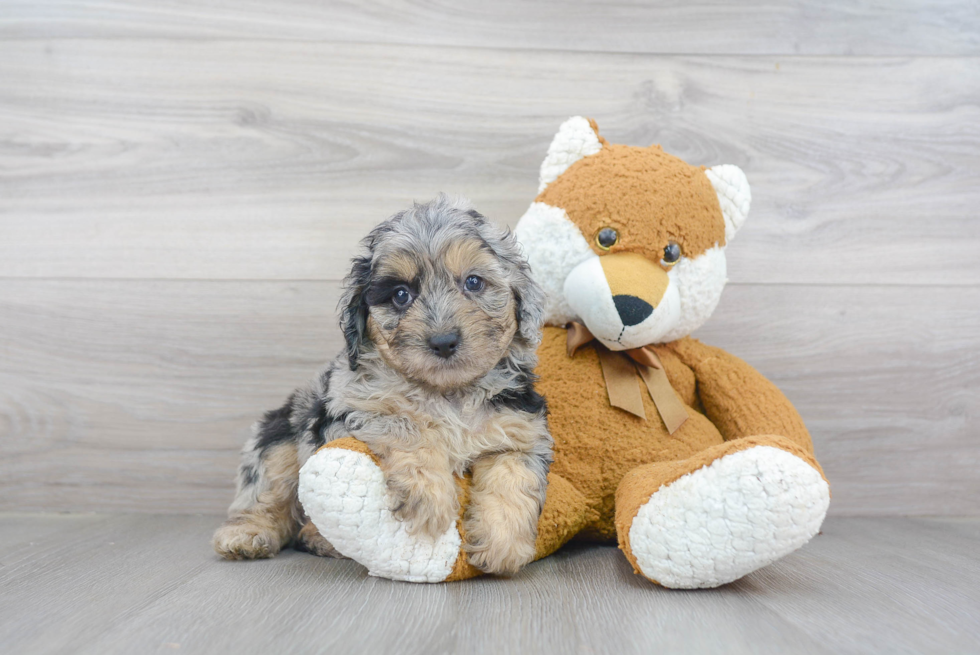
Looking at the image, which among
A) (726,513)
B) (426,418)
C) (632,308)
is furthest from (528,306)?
(726,513)

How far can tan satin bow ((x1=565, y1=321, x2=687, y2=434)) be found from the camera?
6.24 ft

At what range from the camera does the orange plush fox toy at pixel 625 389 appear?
153 centimetres

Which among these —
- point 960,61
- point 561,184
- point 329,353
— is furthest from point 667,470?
point 960,61

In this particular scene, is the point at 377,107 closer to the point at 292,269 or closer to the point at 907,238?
the point at 292,269

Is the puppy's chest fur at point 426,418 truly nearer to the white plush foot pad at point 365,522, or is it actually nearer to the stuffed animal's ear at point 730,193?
the white plush foot pad at point 365,522

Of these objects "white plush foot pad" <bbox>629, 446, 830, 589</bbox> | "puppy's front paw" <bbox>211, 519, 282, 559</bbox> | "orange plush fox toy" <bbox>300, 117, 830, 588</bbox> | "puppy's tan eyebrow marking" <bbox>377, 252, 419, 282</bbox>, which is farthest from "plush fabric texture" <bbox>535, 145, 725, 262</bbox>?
"puppy's front paw" <bbox>211, 519, 282, 559</bbox>

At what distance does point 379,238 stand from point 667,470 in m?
0.87

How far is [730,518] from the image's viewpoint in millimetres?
1437

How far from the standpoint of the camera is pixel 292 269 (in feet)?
8.13

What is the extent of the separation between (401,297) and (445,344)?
0.63 feet

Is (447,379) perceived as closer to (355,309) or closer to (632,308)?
(355,309)

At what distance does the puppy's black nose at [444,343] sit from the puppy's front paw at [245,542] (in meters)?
0.79

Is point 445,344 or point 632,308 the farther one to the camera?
point 632,308

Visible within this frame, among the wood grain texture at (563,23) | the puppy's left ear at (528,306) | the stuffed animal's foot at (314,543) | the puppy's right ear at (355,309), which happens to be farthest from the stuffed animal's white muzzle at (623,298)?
the wood grain texture at (563,23)
